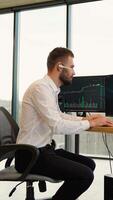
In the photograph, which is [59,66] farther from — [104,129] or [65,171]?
[65,171]

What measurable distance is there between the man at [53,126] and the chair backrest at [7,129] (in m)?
0.11

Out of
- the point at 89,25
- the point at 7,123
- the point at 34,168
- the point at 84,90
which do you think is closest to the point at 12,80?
the point at 89,25

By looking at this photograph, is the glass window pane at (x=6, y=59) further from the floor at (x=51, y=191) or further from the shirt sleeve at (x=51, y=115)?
the shirt sleeve at (x=51, y=115)

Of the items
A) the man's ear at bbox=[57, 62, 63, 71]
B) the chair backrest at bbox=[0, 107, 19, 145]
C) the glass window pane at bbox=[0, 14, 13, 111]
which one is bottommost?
the chair backrest at bbox=[0, 107, 19, 145]

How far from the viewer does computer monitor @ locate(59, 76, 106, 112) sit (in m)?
2.81

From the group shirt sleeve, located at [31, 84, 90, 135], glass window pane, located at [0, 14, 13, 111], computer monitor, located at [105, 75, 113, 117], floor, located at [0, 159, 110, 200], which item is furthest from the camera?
glass window pane, located at [0, 14, 13, 111]

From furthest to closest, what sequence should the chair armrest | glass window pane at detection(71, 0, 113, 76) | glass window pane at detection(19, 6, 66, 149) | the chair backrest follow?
glass window pane at detection(19, 6, 66, 149) < glass window pane at detection(71, 0, 113, 76) < the chair backrest < the chair armrest

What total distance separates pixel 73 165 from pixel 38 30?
392cm

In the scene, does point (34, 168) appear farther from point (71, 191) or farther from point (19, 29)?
point (19, 29)

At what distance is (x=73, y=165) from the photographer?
71.2 inches

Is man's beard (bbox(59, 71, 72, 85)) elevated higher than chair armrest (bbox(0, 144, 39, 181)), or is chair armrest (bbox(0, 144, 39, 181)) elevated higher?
man's beard (bbox(59, 71, 72, 85))

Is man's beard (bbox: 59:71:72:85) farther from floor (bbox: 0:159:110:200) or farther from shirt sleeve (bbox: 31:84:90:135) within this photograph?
floor (bbox: 0:159:110:200)

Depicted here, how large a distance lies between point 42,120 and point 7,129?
0.94 ft

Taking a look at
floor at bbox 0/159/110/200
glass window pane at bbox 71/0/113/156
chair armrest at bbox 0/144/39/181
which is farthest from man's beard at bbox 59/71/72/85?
glass window pane at bbox 71/0/113/156
